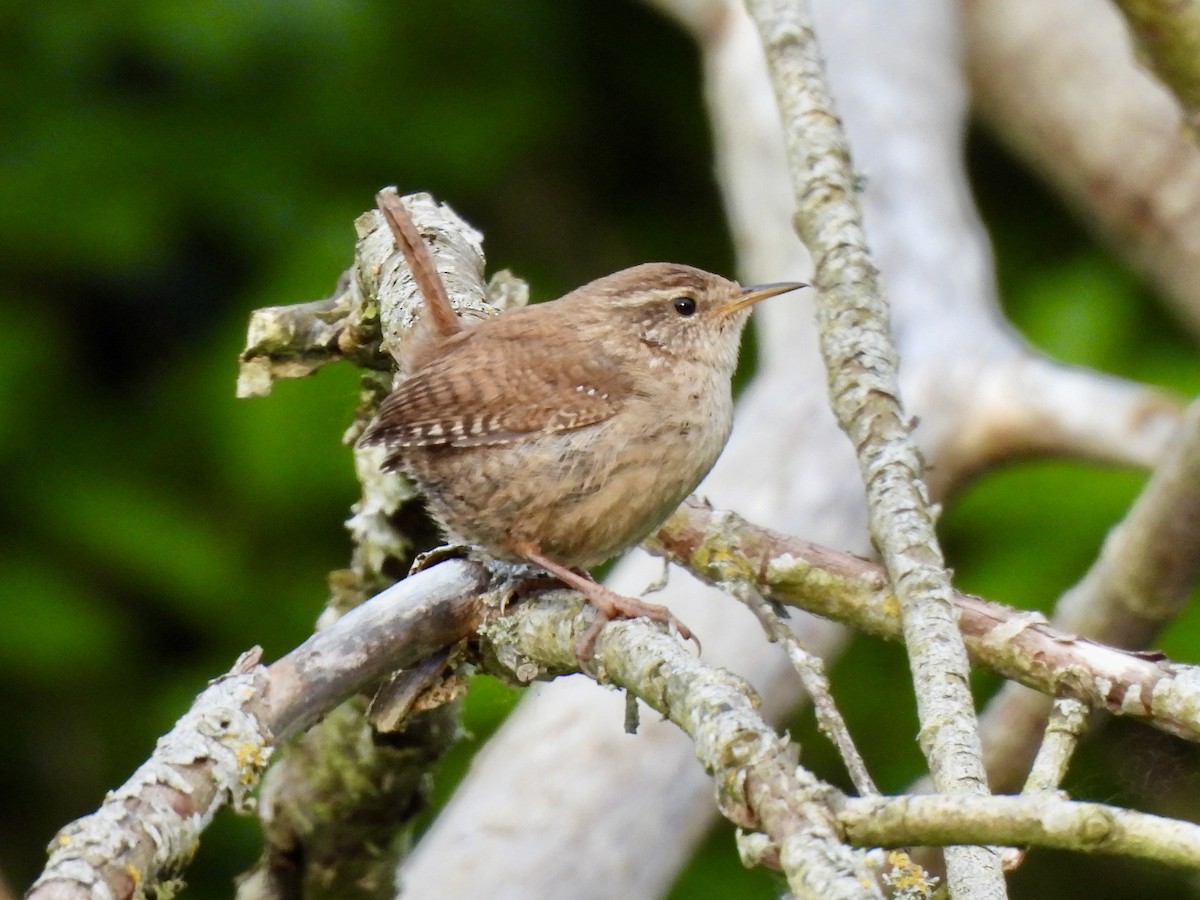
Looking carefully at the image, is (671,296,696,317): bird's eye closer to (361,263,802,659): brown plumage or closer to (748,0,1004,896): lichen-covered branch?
(361,263,802,659): brown plumage

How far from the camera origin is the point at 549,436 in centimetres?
267

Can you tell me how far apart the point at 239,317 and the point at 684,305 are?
2.03 m

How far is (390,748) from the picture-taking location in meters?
2.65

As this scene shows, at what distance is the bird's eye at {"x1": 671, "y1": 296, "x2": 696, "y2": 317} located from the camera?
10.1ft

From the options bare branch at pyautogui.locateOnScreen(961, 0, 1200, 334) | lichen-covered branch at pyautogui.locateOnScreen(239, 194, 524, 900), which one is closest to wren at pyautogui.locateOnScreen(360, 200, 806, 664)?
lichen-covered branch at pyautogui.locateOnScreen(239, 194, 524, 900)

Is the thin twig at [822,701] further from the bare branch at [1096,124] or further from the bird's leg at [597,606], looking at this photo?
the bare branch at [1096,124]

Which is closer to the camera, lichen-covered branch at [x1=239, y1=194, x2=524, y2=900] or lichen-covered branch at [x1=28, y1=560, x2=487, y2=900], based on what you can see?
lichen-covered branch at [x1=28, y1=560, x2=487, y2=900]

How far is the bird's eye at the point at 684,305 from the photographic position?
3072 mm

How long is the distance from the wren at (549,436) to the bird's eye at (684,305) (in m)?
0.19

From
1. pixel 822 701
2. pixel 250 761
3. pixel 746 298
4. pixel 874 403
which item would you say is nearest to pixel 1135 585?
pixel 746 298

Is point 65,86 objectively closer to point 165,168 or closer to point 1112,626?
point 165,168

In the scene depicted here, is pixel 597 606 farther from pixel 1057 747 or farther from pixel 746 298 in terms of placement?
pixel 746 298

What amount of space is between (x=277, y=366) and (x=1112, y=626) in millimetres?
1742

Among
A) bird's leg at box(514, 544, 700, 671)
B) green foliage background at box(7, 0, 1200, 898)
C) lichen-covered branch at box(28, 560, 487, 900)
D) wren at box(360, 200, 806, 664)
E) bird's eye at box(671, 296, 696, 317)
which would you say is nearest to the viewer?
lichen-covered branch at box(28, 560, 487, 900)
